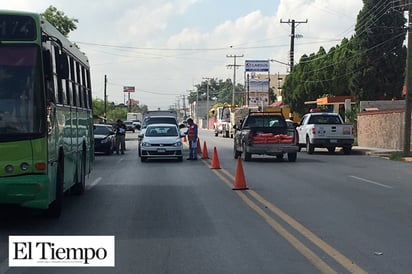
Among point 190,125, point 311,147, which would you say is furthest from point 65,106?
point 311,147

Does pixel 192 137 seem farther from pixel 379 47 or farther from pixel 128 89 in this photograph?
pixel 128 89

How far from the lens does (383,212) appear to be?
12.4 meters

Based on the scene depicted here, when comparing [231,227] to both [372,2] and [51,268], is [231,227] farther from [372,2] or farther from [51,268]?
[372,2]

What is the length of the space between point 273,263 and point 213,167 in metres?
14.8

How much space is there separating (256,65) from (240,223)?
83264mm

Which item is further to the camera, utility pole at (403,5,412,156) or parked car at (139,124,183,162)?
utility pole at (403,5,412,156)

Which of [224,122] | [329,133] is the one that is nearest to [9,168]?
[329,133]

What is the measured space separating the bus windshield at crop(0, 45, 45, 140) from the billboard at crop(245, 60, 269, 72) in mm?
83652

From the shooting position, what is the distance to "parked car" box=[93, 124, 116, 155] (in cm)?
3191

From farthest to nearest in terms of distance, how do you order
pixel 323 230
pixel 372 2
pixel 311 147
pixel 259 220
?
1. pixel 372 2
2. pixel 311 147
3. pixel 259 220
4. pixel 323 230

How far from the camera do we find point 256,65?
9312cm

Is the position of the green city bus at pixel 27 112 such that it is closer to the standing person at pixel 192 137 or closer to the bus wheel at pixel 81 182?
the bus wheel at pixel 81 182

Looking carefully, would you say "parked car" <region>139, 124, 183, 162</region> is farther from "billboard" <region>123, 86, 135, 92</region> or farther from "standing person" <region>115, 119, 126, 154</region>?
"billboard" <region>123, 86, 135, 92</region>

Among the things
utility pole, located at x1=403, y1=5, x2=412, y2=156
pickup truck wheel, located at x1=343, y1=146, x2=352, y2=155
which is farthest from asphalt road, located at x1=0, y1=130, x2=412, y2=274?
pickup truck wheel, located at x1=343, y1=146, x2=352, y2=155
